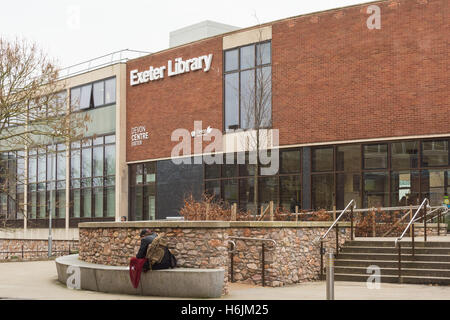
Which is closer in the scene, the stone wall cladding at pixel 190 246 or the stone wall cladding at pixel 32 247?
the stone wall cladding at pixel 190 246

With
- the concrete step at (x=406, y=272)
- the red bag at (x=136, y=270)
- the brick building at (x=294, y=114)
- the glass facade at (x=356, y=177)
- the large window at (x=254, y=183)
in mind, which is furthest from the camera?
the large window at (x=254, y=183)

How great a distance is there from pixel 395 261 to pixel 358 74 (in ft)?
40.4

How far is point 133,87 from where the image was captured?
121 feet

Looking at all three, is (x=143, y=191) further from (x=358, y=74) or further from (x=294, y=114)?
(x=358, y=74)

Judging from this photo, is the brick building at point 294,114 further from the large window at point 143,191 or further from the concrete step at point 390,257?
the concrete step at point 390,257

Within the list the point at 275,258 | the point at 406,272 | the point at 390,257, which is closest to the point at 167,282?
the point at 275,258

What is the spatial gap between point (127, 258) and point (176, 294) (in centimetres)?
242

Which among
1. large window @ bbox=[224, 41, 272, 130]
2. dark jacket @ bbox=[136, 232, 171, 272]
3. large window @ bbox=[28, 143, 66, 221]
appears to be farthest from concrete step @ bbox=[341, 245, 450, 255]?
large window @ bbox=[28, 143, 66, 221]

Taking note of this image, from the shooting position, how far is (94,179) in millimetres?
39312

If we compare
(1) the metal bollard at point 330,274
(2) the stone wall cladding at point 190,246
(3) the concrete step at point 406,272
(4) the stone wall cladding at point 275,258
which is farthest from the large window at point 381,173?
(1) the metal bollard at point 330,274

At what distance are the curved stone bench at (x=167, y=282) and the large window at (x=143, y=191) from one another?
69.0 feet

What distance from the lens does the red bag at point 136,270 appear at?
505 inches
